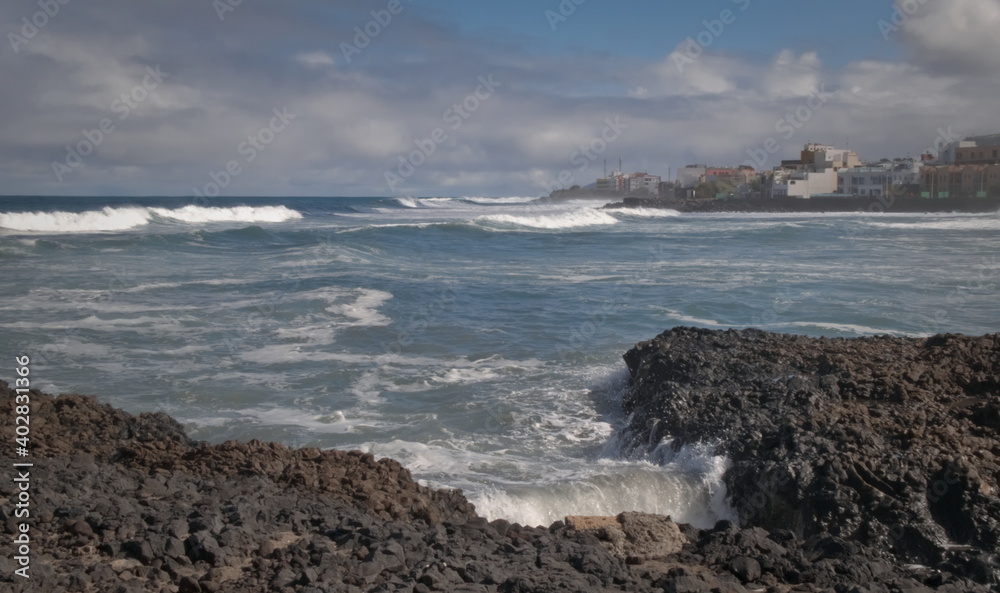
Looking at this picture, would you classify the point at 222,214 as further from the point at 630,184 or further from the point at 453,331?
the point at 630,184

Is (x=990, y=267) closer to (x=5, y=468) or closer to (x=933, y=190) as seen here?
(x=5, y=468)

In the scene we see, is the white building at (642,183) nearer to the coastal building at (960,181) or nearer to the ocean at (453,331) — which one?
the coastal building at (960,181)

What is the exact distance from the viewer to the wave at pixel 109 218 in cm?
4088

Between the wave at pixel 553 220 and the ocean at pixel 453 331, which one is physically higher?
the wave at pixel 553 220

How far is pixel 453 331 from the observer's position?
45.3 feet

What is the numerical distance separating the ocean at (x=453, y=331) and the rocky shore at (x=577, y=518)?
773mm

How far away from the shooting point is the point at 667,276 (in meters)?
22.1

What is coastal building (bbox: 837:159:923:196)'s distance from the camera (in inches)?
3388

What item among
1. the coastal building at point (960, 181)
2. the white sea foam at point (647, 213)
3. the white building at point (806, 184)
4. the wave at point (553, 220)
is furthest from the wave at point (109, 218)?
the coastal building at point (960, 181)

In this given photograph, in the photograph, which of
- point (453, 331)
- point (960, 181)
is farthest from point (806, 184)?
point (453, 331)

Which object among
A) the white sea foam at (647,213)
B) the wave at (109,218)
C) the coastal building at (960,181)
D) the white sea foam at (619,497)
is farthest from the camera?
the white sea foam at (647,213)

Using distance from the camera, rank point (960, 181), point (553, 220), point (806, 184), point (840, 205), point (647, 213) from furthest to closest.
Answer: point (806, 184) < point (840, 205) < point (647, 213) < point (960, 181) < point (553, 220)

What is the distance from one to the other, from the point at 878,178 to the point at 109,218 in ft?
252

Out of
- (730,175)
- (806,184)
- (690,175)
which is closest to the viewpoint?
(806,184)
